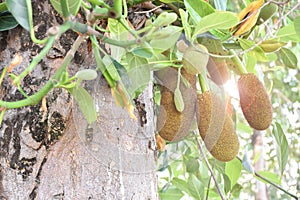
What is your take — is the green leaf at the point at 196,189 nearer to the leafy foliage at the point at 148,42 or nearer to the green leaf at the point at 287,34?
the leafy foliage at the point at 148,42

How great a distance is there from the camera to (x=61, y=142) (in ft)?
1.76

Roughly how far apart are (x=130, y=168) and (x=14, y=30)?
0.73 ft

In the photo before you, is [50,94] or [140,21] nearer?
[50,94]

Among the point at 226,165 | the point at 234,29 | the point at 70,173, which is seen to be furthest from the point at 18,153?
the point at 226,165

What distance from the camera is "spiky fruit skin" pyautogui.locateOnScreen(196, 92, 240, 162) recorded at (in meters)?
0.63

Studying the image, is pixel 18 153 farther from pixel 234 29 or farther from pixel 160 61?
pixel 234 29

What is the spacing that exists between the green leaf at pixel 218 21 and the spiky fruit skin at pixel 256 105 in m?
0.19

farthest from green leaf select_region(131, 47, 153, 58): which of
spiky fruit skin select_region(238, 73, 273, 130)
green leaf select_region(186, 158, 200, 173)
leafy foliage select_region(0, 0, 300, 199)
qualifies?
green leaf select_region(186, 158, 200, 173)

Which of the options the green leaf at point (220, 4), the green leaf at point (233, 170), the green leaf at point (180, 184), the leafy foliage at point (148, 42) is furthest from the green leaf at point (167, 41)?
the green leaf at point (180, 184)

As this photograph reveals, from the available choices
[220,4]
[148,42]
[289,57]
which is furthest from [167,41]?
[289,57]

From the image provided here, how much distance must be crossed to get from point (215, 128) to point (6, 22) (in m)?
0.30

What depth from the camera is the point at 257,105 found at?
0.67 meters

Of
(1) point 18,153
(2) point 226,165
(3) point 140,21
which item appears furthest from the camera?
(2) point 226,165

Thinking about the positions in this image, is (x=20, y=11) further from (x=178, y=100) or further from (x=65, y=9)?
(x=178, y=100)
